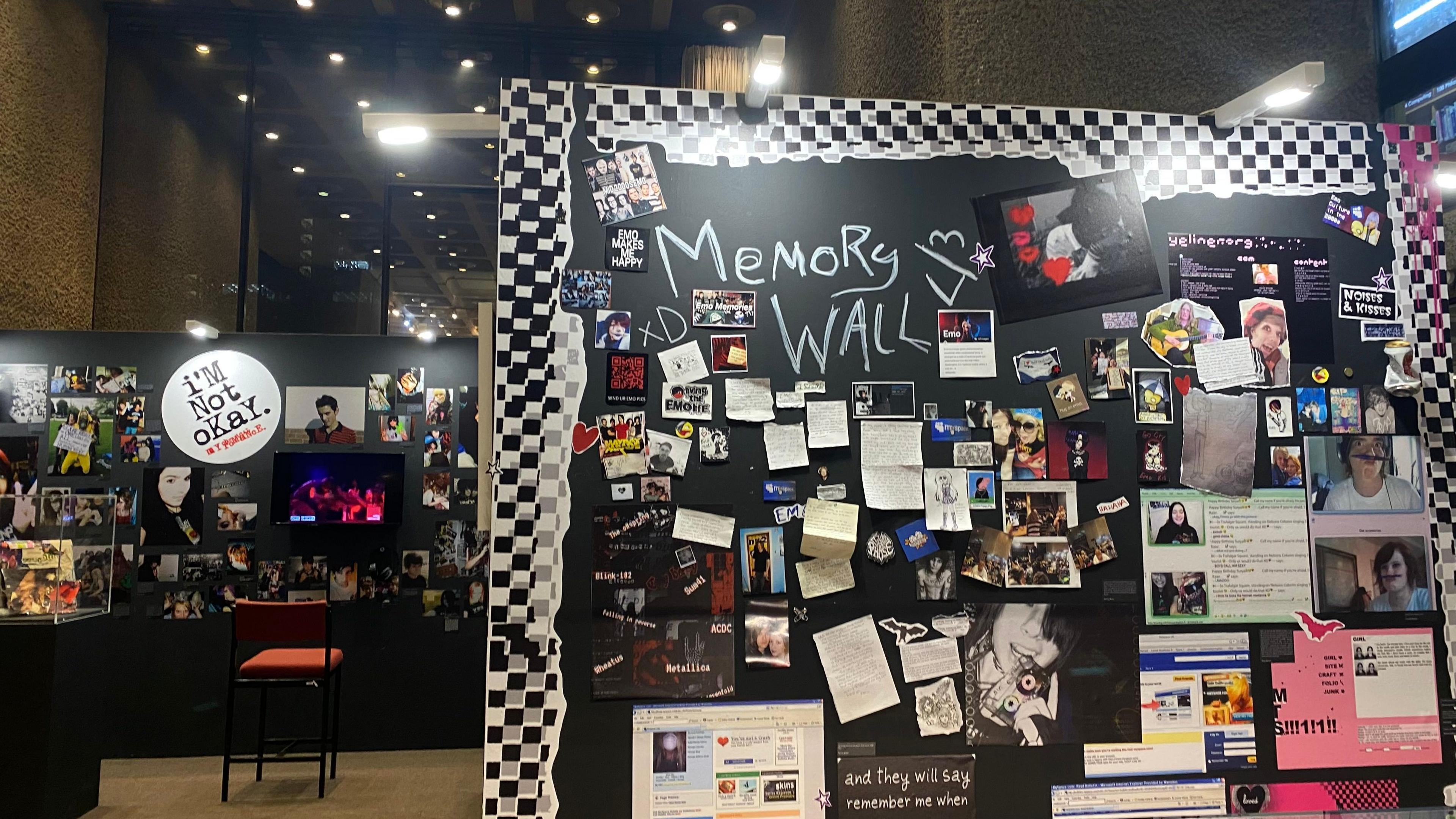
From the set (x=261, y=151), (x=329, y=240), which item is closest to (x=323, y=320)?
(x=329, y=240)

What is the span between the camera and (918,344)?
2.44 m

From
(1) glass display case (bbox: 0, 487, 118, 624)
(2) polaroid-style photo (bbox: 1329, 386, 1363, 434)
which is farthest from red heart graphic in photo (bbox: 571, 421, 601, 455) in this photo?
(1) glass display case (bbox: 0, 487, 118, 624)

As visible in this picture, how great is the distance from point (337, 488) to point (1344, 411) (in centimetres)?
479

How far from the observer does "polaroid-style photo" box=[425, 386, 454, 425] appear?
16.7 feet

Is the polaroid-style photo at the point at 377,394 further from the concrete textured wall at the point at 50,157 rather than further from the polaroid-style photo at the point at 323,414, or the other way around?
the concrete textured wall at the point at 50,157

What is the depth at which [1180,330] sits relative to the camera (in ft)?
8.29

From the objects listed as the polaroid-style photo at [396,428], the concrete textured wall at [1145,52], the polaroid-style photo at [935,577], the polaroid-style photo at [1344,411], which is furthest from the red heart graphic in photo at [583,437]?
the polaroid-style photo at [396,428]

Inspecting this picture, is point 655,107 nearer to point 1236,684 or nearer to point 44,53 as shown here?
point 1236,684

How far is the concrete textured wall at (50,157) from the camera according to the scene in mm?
5008

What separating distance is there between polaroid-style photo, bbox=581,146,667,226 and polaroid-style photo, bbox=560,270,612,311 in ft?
0.50

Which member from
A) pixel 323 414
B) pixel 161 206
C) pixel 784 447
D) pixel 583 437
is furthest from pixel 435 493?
pixel 784 447

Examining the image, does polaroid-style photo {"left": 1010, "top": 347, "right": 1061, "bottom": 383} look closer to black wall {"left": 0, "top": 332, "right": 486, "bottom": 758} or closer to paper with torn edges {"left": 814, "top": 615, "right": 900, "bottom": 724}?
paper with torn edges {"left": 814, "top": 615, "right": 900, "bottom": 724}

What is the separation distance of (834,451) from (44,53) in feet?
19.2

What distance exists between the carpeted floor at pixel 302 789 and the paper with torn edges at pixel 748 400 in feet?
9.25
